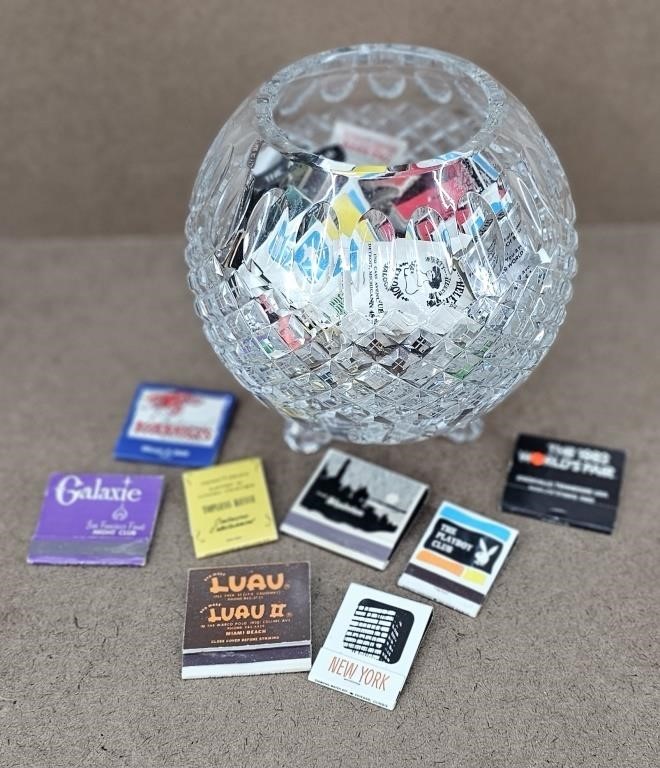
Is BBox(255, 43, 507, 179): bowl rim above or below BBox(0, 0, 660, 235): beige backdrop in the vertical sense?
above

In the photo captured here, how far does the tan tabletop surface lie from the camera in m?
0.87

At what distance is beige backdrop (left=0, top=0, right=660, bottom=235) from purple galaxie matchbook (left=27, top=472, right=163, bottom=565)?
1.61 feet

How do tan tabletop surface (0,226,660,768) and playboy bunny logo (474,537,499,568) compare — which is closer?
tan tabletop surface (0,226,660,768)

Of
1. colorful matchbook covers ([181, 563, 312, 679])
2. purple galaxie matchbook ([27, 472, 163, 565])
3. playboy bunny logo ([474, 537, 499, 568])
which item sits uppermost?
playboy bunny logo ([474, 537, 499, 568])

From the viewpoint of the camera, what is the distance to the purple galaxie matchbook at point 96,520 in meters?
1.02

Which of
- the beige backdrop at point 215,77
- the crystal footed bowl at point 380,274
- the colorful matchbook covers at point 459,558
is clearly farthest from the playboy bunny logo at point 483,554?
the beige backdrop at point 215,77

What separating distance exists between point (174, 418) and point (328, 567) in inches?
11.0

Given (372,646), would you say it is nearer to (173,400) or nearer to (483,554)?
(483,554)

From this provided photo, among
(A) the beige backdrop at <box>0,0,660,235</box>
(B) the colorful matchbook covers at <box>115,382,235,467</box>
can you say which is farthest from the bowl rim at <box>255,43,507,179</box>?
(B) the colorful matchbook covers at <box>115,382,235,467</box>

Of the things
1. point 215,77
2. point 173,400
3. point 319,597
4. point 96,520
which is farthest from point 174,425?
point 215,77

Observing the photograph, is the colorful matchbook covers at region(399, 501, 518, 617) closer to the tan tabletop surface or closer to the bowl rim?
the tan tabletop surface

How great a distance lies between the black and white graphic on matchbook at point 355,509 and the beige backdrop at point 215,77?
0.53 m

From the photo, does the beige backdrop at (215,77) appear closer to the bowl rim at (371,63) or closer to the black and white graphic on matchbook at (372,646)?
the bowl rim at (371,63)

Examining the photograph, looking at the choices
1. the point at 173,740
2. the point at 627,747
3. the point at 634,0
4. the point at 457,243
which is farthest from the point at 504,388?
the point at 634,0
